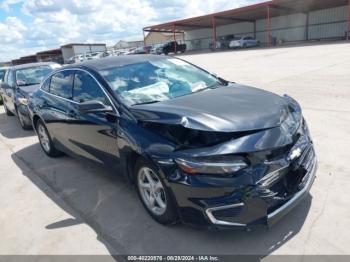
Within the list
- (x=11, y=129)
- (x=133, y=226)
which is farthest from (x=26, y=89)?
(x=133, y=226)

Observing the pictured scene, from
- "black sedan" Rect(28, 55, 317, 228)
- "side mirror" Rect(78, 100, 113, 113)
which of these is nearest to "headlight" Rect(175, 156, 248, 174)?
"black sedan" Rect(28, 55, 317, 228)

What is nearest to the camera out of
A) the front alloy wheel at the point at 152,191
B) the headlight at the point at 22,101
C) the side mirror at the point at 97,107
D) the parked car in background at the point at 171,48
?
the front alloy wheel at the point at 152,191

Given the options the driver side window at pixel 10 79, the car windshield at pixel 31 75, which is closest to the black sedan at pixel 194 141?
the car windshield at pixel 31 75

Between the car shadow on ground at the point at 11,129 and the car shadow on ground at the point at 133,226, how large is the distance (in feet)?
11.7

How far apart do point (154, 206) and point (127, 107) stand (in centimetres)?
110

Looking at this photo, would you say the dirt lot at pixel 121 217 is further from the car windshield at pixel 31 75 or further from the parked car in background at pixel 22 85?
the car windshield at pixel 31 75

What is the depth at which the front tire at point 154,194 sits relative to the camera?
297 cm

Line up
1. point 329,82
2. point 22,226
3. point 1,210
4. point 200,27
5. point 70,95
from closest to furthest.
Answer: point 22,226 → point 1,210 → point 70,95 → point 329,82 → point 200,27

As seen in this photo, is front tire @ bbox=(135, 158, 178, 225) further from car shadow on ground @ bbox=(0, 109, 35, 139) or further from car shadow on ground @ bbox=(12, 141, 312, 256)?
car shadow on ground @ bbox=(0, 109, 35, 139)

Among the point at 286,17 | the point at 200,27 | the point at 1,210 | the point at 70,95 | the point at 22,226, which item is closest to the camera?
the point at 22,226

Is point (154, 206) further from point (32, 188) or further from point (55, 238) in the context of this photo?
point (32, 188)

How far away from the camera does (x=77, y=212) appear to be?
12.4 feet

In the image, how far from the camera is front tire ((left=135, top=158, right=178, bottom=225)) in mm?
2973

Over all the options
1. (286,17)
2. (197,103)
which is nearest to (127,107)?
(197,103)
